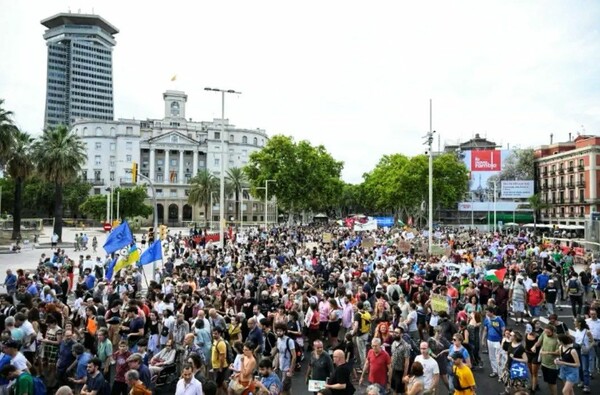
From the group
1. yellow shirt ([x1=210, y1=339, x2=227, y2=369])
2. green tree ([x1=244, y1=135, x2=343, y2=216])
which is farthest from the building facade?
yellow shirt ([x1=210, y1=339, x2=227, y2=369])

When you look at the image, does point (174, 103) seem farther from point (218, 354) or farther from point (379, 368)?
point (379, 368)

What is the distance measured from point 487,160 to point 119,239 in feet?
243

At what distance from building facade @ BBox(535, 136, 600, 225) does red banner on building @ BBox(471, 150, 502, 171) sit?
19.1ft

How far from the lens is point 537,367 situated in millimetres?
8945

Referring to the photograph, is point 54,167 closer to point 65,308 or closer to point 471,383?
point 65,308

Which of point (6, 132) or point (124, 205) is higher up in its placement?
point (6, 132)

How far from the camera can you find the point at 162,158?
347 ft

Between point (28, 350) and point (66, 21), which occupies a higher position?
point (66, 21)

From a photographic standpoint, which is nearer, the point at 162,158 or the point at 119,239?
the point at 119,239

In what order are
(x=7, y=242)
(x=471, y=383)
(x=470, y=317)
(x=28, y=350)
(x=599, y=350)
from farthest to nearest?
1. (x=7, y=242)
2. (x=470, y=317)
3. (x=599, y=350)
4. (x=28, y=350)
5. (x=471, y=383)

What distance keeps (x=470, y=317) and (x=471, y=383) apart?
3.86m

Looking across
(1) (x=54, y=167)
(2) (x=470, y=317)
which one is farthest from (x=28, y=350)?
(1) (x=54, y=167)

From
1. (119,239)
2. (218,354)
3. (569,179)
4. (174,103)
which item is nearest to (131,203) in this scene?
(174,103)

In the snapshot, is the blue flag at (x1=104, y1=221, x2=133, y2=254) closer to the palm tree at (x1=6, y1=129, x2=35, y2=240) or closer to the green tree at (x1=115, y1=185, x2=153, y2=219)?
the palm tree at (x1=6, y1=129, x2=35, y2=240)
